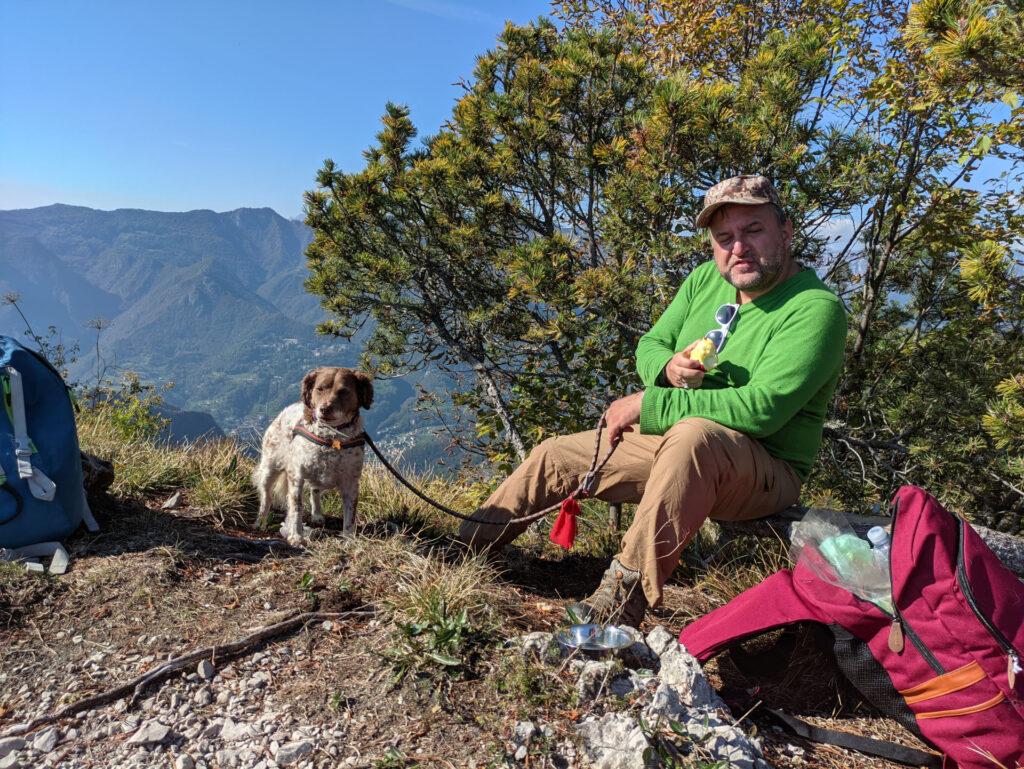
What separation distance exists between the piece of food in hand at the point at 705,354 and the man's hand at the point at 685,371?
0.06 feet

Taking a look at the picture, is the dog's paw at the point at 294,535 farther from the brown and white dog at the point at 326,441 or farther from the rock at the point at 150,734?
the rock at the point at 150,734

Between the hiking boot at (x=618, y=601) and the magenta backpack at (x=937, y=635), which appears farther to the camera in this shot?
the hiking boot at (x=618, y=601)

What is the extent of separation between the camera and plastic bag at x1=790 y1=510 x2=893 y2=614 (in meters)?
2.19

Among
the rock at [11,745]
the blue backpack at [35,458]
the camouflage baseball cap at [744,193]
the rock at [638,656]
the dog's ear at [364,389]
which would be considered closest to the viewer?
the rock at [11,745]

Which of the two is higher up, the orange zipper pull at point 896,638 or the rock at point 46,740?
the orange zipper pull at point 896,638

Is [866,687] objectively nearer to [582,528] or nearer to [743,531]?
[743,531]

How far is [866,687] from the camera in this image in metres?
2.18

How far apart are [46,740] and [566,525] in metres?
1.94

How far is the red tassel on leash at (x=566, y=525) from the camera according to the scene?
2869 mm

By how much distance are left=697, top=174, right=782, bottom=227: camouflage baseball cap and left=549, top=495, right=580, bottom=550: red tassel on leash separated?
1.44m

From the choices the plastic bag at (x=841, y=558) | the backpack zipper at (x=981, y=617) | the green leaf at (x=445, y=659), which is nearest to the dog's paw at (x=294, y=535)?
the green leaf at (x=445, y=659)

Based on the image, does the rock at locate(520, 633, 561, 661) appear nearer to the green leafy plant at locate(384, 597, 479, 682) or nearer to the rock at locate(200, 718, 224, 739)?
the green leafy plant at locate(384, 597, 479, 682)

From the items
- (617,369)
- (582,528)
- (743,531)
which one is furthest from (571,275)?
(743,531)

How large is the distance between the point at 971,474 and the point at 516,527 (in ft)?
10.4
